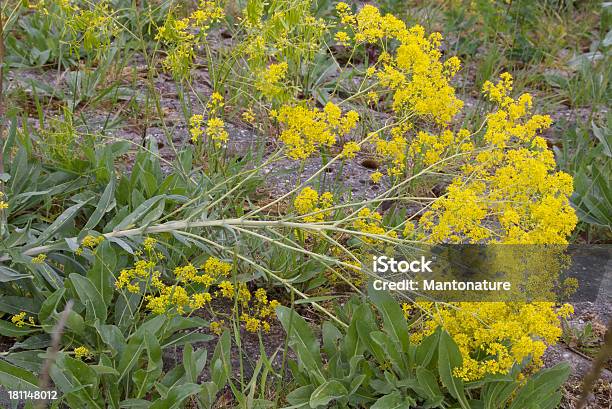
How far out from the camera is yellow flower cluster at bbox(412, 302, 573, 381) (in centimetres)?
201

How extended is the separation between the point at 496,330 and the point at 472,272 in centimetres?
29

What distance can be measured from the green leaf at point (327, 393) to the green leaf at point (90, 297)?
712 millimetres

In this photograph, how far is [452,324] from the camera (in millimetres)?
2180

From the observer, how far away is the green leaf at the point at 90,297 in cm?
233

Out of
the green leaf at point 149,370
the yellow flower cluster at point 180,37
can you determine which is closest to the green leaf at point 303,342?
the green leaf at point 149,370

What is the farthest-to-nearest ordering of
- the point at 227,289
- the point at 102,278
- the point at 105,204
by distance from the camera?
the point at 105,204
the point at 227,289
the point at 102,278

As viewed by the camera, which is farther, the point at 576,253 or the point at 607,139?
the point at 607,139

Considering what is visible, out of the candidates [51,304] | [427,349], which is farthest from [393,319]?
[51,304]

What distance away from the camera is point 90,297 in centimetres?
234

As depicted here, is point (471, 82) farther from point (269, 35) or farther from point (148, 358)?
point (148, 358)

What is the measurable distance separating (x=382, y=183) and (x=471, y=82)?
133 cm

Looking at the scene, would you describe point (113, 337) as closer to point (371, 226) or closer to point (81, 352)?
point (81, 352)

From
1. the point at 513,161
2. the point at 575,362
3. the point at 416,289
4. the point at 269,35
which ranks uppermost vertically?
the point at 269,35

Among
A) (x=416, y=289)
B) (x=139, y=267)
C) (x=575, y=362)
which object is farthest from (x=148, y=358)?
(x=575, y=362)
